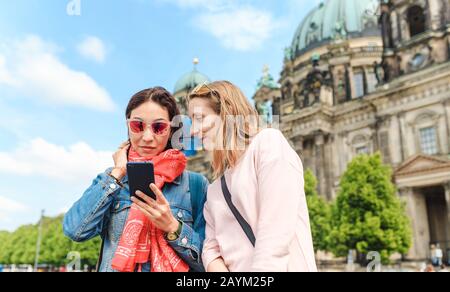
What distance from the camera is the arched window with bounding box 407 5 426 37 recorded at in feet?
97.0

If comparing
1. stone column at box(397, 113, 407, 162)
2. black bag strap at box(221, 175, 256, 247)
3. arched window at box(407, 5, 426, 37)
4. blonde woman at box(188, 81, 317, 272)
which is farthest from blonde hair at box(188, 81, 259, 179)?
arched window at box(407, 5, 426, 37)

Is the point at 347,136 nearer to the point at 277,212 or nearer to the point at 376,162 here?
Result: the point at 376,162

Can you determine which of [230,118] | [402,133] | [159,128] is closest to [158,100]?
[159,128]

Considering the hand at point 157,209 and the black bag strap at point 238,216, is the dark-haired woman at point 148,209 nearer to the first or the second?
the hand at point 157,209

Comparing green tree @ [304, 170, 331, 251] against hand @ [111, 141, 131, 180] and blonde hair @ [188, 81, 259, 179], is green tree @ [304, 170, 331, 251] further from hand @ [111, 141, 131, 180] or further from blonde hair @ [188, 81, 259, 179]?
blonde hair @ [188, 81, 259, 179]

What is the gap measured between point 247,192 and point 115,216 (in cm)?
87

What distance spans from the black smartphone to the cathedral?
78.2 ft

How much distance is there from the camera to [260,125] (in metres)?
2.16

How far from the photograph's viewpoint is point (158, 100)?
2.43 metres

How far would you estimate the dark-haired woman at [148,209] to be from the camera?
2166mm

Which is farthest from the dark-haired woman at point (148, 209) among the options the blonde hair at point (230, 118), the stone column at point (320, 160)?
the stone column at point (320, 160)

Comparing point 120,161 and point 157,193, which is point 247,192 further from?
point 120,161

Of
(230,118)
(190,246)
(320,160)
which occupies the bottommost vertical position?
(190,246)

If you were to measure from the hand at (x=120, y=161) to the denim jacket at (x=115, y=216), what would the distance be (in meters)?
0.05
